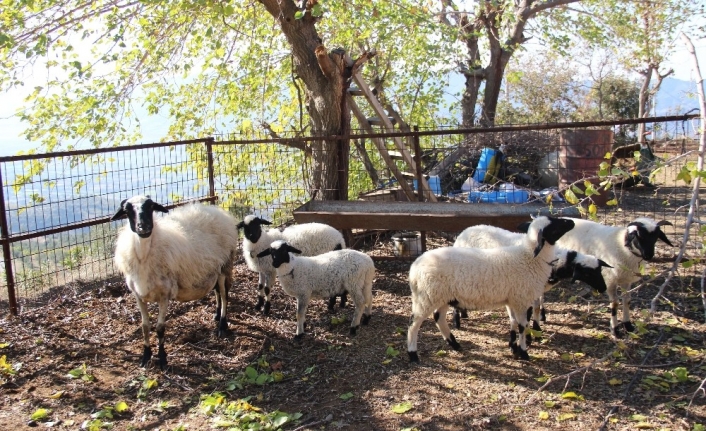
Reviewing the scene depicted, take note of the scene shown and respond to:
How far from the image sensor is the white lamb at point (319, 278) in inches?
219

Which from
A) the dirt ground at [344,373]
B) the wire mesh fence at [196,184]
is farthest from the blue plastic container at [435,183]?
the dirt ground at [344,373]

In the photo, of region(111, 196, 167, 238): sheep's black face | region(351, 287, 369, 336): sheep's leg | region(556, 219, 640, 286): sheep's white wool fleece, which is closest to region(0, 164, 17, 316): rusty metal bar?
region(111, 196, 167, 238): sheep's black face

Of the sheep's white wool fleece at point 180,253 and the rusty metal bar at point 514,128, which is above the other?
the rusty metal bar at point 514,128

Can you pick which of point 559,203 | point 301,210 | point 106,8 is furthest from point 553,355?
point 106,8

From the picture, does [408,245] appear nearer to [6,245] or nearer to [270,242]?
[270,242]

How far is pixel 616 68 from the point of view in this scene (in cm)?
2297

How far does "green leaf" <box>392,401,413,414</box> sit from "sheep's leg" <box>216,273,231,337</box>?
2.25m

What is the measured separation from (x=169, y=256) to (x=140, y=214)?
0.47 m

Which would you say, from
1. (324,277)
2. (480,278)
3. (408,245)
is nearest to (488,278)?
(480,278)

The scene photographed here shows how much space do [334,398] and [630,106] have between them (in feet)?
72.2

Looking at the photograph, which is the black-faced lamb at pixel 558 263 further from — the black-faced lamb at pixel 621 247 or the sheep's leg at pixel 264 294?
the sheep's leg at pixel 264 294

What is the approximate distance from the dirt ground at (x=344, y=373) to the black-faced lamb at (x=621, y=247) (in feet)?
1.10

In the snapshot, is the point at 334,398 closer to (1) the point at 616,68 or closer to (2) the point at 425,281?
(2) the point at 425,281

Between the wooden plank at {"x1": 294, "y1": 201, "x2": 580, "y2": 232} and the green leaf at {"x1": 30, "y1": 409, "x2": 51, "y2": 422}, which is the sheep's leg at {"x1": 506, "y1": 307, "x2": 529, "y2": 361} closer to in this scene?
the wooden plank at {"x1": 294, "y1": 201, "x2": 580, "y2": 232}
